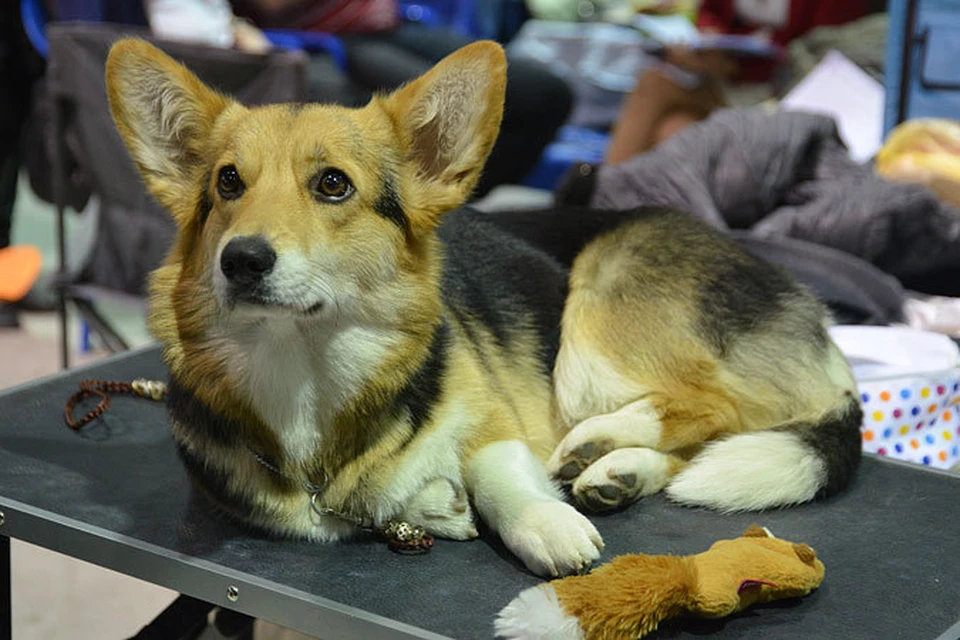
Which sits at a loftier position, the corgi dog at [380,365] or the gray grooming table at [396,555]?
the corgi dog at [380,365]

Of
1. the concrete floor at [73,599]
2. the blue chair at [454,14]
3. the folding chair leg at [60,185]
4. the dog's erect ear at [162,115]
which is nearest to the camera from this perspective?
the dog's erect ear at [162,115]

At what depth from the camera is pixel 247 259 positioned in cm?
128

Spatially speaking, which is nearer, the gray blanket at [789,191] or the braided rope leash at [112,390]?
the braided rope leash at [112,390]

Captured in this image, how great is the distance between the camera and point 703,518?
1.58 meters

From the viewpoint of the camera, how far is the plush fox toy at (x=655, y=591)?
122cm

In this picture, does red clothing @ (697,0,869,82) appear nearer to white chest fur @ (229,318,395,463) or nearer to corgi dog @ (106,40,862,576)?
corgi dog @ (106,40,862,576)

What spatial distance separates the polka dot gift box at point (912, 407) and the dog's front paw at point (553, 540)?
845mm

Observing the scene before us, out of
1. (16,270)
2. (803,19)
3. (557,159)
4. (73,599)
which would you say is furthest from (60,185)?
(803,19)

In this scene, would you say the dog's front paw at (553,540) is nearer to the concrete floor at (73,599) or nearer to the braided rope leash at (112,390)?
the braided rope leash at (112,390)

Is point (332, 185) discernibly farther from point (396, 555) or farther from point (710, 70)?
point (710, 70)

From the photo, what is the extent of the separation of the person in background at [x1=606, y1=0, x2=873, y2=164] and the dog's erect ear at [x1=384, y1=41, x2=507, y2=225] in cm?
263

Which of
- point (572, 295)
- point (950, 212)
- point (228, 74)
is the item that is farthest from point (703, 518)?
point (228, 74)

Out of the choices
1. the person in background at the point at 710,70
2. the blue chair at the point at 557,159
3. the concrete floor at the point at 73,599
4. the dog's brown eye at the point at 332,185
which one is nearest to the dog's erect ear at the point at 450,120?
the dog's brown eye at the point at 332,185

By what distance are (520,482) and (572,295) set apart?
1.54 ft
